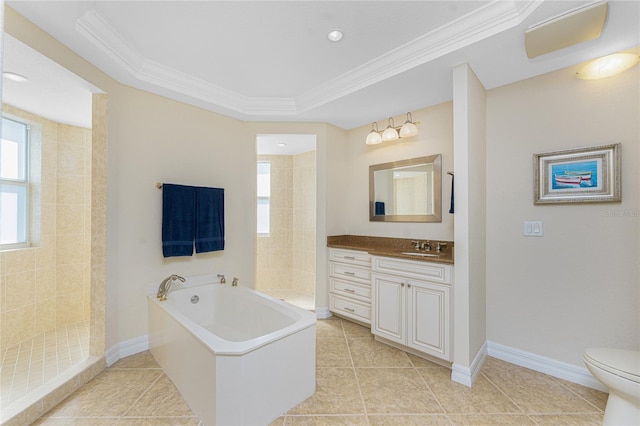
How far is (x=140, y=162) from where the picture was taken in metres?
2.76

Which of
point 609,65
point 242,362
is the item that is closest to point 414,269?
point 242,362

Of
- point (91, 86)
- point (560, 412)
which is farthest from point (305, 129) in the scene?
point (560, 412)

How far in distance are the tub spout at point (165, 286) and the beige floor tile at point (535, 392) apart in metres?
2.70

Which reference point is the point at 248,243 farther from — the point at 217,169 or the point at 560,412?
the point at 560,412

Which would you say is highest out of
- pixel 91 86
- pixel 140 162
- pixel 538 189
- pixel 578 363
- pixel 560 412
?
pixel 91 86

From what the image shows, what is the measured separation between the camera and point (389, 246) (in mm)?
3414

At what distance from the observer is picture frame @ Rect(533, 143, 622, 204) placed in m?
2.16

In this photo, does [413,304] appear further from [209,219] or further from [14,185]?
[14,185]

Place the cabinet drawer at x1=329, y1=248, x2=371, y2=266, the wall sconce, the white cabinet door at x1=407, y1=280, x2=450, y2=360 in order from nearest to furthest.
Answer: the white cabinet door at x1=407, y1=280, x2=450, y2=360
the wall sconce
the cabinet drawer at x1=329, y1=248, x2=371, y2=266

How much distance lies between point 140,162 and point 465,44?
2759 mm

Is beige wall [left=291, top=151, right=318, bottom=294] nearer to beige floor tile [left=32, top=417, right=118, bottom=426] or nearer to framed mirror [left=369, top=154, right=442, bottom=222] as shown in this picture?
framed mirror [left=369, top=154, right=442, bottom=222]

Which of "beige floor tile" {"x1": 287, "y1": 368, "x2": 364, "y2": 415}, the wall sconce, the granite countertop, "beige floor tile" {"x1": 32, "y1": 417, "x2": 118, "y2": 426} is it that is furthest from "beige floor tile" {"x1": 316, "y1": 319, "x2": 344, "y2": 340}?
the wall sconce

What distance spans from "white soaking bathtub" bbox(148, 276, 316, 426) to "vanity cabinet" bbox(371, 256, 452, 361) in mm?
884

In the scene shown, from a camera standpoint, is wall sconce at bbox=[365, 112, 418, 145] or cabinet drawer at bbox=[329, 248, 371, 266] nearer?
wall sconce at bbox=[365, 112, 418, 145]
